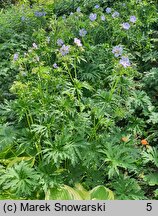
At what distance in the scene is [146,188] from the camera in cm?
301

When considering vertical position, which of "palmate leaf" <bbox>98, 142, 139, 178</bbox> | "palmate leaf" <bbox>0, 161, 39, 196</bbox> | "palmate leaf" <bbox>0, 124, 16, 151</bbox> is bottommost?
"palmate leaf" <bbox>0, 161, 39, 196</bbox>

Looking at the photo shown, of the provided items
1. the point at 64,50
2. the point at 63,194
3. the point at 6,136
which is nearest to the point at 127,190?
the point at 63,194

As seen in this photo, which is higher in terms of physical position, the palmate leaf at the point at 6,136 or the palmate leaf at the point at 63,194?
the palmate leaf at the point at 6,136

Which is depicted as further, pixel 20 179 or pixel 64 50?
pixel 64 50

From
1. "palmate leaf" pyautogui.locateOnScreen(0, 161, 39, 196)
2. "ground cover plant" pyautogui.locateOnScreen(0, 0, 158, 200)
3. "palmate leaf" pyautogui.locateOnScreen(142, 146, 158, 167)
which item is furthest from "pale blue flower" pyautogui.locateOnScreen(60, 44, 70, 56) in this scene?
"palmate leaf" pyautogui.locateOnScreen(142, 146, 158, 167)

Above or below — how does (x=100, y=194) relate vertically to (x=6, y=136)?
below

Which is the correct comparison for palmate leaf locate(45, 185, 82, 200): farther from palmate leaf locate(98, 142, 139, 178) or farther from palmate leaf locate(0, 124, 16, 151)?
palmate leaf locate(0, 124, 16, 151)

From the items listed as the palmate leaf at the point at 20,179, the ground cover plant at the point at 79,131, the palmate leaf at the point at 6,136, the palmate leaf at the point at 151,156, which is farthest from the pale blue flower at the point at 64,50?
the palmate leaf at the point at 151,156

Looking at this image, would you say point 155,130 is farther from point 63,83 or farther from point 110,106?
point 63,83

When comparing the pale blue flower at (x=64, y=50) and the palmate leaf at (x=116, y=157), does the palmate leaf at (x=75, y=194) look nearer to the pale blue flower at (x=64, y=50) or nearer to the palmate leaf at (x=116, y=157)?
the palmate leaf at (x=116, y=157)

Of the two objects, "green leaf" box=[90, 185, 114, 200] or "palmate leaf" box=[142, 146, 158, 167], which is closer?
"green leaf" box=[90, 185, 114, 200]

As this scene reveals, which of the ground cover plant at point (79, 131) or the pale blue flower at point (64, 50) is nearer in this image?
the ground cover plant at point (79, 131)

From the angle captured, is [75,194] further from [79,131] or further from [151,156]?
[151,156]

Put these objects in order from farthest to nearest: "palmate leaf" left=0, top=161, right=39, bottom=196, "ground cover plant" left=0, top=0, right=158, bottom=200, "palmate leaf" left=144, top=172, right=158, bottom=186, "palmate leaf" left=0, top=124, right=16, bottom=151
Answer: "palmate leaf" left=0, top=124, right=16, bottom=151
"palmate leaf" left=144, top=172, right=158, bottom=186
"ground cover plant" left=0, top=0, right=158, bottom=200
"palmate leaf" left=0, top=161, right=39, bottom=196
